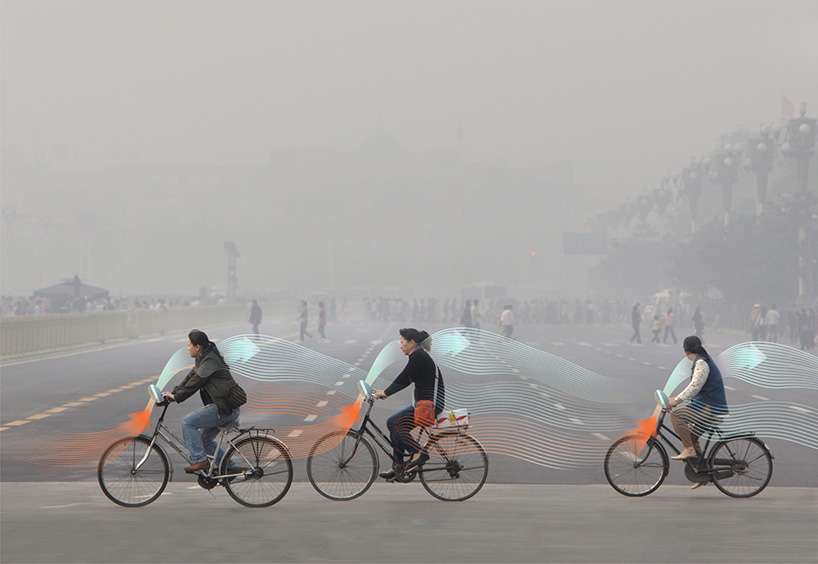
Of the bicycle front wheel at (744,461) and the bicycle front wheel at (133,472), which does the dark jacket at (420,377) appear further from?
the bicycle front wheel at (744,461)

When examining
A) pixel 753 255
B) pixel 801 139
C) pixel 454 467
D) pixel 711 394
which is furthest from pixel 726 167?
pixel 454 467

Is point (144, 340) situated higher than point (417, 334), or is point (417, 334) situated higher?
point (417, 334)

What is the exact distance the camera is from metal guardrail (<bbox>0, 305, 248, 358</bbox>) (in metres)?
37.8

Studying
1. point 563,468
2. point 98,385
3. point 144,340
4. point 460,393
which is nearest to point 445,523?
point 563,468

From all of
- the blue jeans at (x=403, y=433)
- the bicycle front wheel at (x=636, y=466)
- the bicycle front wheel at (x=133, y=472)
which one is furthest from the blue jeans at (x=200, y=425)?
the bicycle front wheel at (x=636, y=466)

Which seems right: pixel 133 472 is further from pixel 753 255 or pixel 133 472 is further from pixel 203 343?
pixel 753 255

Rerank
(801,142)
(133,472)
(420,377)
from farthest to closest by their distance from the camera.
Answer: (801,142)
(420,377)
(133,472)

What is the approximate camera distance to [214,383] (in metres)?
10.0

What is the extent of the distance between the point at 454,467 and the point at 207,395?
228cm

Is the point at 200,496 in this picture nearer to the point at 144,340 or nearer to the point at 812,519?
the point at 812,519

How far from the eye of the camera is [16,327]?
37719 mm

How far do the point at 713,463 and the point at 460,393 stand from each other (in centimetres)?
1395

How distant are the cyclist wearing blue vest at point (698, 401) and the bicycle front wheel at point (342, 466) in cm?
284

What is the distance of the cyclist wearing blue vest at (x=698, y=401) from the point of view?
10.8 m
